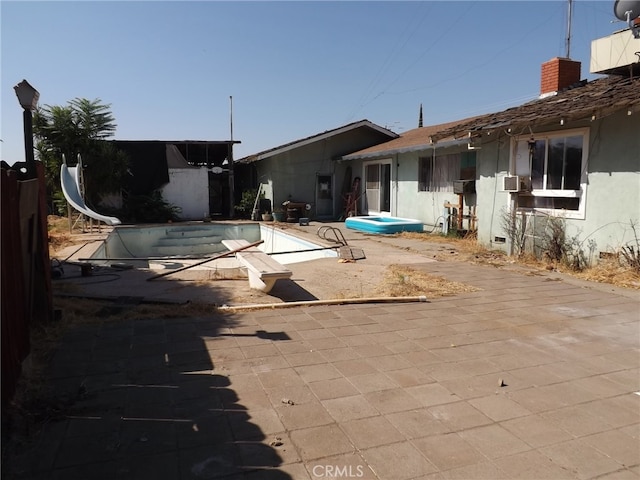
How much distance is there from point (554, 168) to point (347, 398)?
7.73 meters

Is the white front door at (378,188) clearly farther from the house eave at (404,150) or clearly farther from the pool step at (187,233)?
the pool step at (187,233)

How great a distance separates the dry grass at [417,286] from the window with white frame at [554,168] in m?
3.31

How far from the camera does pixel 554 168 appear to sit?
9055mm

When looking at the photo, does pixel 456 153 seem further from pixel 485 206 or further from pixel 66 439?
pixel 66 439

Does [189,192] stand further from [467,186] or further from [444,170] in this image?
[467,186]

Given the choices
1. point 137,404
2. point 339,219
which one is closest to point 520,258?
point 137,404

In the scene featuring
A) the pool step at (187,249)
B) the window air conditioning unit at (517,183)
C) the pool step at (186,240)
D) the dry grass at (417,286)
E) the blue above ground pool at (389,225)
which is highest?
the window air conditioning unit at (517,183)

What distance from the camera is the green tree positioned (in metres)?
17.6

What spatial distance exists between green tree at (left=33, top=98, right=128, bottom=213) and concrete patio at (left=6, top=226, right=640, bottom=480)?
15.0m

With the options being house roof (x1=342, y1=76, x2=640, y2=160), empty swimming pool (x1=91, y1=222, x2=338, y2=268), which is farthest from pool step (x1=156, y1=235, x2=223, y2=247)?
house roof (x1=342, y1=76, x2=640, y2=160)

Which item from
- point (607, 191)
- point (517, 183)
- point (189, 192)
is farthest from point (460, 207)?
point (189, 192)

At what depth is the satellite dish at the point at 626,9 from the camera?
8219mm

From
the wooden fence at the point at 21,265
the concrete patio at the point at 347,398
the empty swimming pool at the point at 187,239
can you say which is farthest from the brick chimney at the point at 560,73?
the wooden fence at the point at 21,265

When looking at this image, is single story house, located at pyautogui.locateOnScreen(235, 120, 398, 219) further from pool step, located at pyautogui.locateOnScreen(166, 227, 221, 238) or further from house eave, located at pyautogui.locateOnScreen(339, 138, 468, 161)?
pool step, located at pyautogui.locateOnScreen(166, 227, 221, 238)
